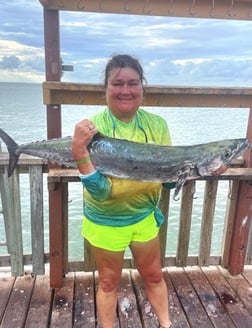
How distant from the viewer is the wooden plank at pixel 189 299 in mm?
2281

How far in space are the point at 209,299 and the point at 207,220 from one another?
61cm

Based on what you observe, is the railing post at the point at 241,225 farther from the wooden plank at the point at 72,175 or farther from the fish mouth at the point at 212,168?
the fish mouth at the point at 212,168

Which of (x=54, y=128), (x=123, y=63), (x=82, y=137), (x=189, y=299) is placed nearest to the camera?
(x=82, y=137)

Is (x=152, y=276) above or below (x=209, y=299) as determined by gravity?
above

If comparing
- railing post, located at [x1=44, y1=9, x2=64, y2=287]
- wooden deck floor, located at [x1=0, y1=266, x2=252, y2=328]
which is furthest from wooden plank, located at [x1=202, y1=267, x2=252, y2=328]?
railing post, located at [x1=44, y1=9, x2=64, y2=287]

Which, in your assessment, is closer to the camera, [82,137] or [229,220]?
[82,137]

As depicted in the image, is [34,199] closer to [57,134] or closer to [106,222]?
[57,134]

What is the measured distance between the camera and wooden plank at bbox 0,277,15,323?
93.3 inches

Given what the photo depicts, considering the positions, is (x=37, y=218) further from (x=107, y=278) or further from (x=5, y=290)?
(x=107, y=278)

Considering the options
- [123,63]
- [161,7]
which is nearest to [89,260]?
[123,63]

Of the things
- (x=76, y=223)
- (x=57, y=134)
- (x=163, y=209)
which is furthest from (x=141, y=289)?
(x=76, y=223)

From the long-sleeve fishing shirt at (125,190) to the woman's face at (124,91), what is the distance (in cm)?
8

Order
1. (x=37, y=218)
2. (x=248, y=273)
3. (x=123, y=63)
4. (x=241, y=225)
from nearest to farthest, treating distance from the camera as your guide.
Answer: (x=123, y=63), (x=37, y=218), (x=241, y=225), (x=248, y=273)

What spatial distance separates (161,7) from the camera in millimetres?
2092
